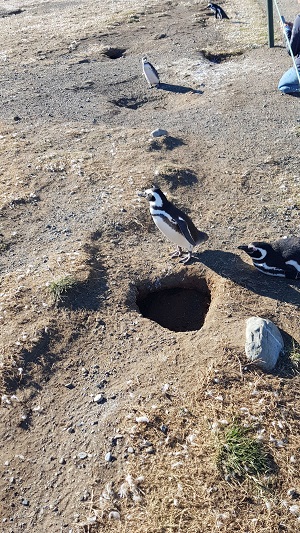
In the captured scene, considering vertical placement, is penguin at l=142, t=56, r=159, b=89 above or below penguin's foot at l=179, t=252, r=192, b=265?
above

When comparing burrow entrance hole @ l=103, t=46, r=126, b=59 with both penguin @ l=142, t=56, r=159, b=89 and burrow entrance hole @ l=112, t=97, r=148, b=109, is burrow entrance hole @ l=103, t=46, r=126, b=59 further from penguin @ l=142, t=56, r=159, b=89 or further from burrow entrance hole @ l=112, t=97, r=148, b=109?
burrow entrance hole @ l=112, t=97, r=148, b=109

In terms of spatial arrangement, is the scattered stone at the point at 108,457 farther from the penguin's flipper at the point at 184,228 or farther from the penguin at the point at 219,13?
the penguin at the point at 219,13

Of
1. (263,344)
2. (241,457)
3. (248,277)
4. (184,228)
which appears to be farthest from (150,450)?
(184,228)

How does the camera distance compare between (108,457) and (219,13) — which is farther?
(219,13)

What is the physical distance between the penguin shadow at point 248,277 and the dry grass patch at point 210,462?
1.03 m

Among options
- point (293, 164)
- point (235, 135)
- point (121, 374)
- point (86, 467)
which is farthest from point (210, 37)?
point (86, 467)

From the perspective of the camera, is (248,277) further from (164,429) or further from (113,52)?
(113,52)

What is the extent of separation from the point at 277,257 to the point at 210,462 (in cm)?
214

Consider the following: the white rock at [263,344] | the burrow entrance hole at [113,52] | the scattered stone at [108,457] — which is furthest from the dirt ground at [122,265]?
the burrow entrance hole at [113,52]

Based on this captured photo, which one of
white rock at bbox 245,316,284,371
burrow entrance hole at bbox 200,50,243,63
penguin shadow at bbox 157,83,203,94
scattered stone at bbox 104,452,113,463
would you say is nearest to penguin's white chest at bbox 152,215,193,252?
white rock at bbox 245,316,284,371

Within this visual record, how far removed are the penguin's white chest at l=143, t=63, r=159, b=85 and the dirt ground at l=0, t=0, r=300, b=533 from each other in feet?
0.56

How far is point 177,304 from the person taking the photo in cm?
511

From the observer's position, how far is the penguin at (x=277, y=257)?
478 centimetres

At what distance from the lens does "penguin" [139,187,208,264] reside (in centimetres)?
494
